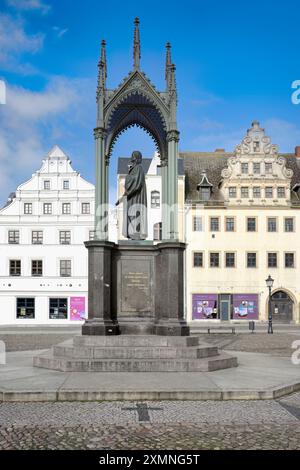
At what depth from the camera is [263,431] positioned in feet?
23.9

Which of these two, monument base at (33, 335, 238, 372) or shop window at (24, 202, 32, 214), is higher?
shop window at (24, 202, 32, 214)

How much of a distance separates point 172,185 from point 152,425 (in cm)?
797

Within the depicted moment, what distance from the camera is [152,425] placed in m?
7.58

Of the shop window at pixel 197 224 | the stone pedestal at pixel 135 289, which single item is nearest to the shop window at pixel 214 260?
the shop window at pixel 197 224

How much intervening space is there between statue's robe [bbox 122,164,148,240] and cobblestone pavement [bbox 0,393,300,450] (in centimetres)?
647

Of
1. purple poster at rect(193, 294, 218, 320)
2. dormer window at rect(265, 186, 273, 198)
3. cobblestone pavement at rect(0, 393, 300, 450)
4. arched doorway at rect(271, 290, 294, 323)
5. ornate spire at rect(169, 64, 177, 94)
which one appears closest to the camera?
cobblestone pavement at rect(0, 393, 300, 450)

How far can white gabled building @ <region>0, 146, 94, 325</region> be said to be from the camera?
43000 millimetres

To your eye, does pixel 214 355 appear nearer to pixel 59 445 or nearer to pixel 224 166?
pixel 59 445

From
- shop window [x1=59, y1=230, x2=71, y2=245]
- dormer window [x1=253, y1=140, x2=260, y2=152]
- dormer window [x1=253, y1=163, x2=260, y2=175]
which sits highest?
dormer window [x1=253, y1=140, x2=260, y2=152]

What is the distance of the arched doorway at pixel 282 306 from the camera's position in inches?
1750

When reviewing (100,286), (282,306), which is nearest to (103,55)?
(100,286)

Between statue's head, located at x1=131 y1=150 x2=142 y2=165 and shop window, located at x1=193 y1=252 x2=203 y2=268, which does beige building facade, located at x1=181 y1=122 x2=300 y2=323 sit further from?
statue's head, located at x1=131 y1=150 x2=142 y2=165

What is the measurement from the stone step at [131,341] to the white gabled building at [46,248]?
30.7 metres

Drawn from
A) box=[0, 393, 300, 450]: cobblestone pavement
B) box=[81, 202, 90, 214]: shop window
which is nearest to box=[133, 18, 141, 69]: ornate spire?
box=[0, 393, 300, 450]: cobblestone pavement
